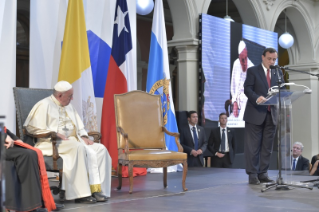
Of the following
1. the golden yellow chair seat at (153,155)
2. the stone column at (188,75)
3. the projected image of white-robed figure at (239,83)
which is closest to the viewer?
the golden yellow chair seat at (153,155)

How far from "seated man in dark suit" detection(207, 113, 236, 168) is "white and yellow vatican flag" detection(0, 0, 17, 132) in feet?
12.4

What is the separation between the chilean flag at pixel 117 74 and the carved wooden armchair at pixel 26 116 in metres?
1.62

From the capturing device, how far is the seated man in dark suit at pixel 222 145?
8.07 metres

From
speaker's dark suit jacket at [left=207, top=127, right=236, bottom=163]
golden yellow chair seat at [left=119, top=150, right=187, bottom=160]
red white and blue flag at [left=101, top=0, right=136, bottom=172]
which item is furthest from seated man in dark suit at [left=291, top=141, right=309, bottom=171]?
golden yellow chair seat at [left=119, top=150, right=187, bottom=160]

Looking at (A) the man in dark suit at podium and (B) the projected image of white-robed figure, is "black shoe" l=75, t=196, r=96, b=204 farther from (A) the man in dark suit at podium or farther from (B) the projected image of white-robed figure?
(B) the projected image of white-robed figure

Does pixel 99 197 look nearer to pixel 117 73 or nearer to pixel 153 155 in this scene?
pixel 153 155

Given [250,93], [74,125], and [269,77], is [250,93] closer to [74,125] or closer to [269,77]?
[269,77]

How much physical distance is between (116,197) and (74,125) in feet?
2.52

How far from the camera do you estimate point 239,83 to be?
9.66 meters

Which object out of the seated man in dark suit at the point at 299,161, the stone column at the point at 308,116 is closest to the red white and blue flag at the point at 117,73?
the seated man in dark suit at the point at 299,161

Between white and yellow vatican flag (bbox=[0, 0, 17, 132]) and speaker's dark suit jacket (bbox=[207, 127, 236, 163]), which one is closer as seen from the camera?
white and yellow vatican flag (bbox=[0, 0, 17, 132])

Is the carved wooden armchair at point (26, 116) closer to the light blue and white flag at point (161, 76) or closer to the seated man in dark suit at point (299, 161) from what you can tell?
the light blue and white flag at point (161, 76)

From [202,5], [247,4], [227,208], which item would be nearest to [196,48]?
[202,5]

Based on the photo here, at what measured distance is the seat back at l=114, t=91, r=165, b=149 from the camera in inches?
211
